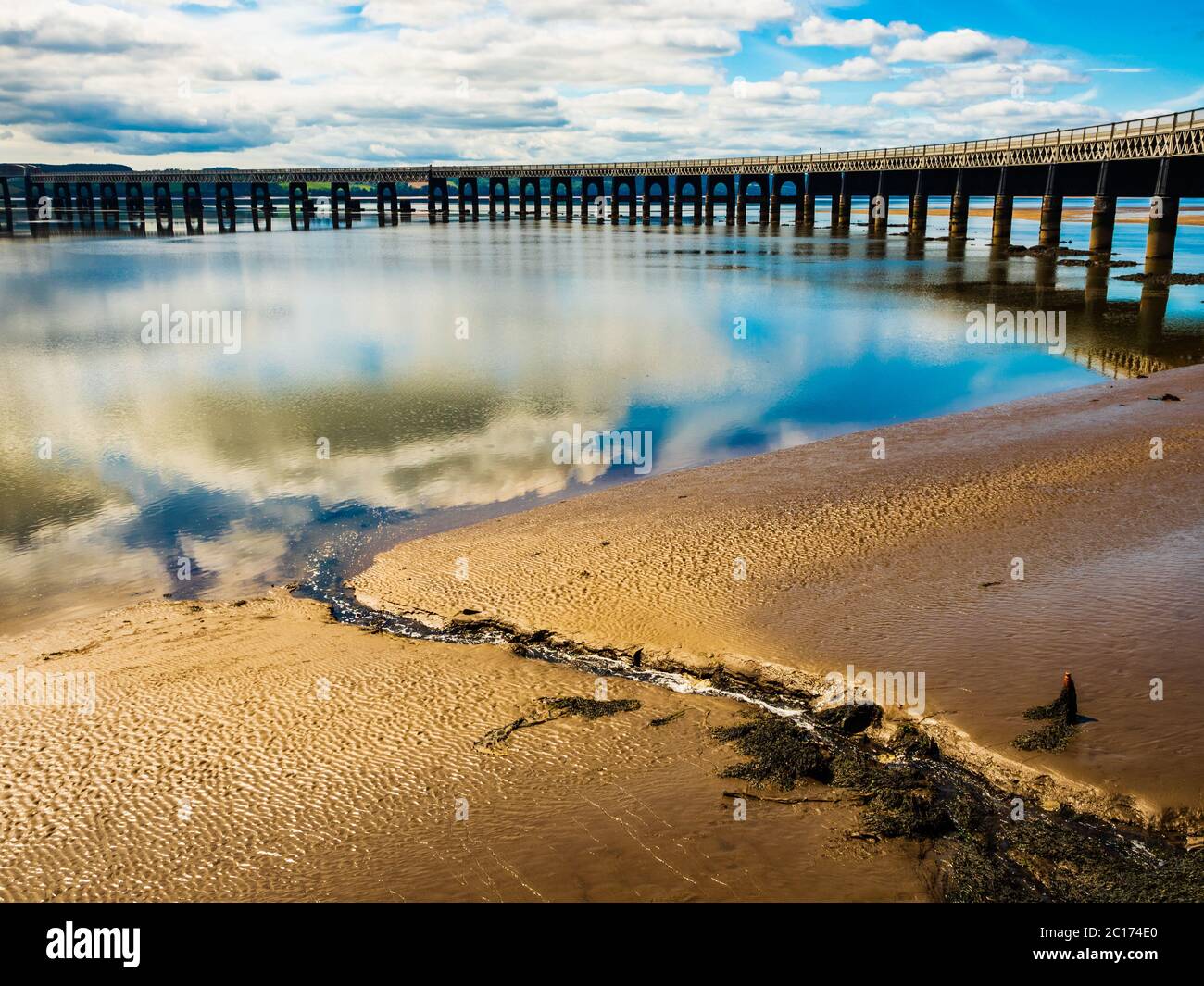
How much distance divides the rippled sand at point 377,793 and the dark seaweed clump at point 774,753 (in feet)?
0.60

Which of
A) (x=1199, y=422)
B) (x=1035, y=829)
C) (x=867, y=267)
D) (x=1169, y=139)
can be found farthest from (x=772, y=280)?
(x=1035, y=829)

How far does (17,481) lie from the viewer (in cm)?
1670

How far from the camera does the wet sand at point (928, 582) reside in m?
8.16

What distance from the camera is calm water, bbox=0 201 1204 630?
14188 millimetres

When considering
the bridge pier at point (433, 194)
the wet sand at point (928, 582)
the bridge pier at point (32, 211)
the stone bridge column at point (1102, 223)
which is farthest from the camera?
the bridge pier at point (433, 194)

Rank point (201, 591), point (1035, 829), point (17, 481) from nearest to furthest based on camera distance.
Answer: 1. point (1035, 829)
2. point (201, 591)
3. point (17, 481)

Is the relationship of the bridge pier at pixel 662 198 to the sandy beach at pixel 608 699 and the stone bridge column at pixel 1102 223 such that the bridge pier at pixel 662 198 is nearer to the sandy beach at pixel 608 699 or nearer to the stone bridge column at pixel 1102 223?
the stone bridge column at pixel 1102 223

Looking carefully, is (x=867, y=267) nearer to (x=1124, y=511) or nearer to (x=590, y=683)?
(x=1124, y=511)

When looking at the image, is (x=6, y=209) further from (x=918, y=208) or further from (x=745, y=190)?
(x=918, y=208)

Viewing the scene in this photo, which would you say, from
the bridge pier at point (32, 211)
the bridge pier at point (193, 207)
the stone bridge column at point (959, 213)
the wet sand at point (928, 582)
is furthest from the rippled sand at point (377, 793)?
the bridge pier at point (32, 211)

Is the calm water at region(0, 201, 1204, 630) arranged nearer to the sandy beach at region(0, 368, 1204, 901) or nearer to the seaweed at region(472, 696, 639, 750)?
the sandy beach at region(0, 368, 1204, 901)

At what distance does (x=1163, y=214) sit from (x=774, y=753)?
5469 centimetres
